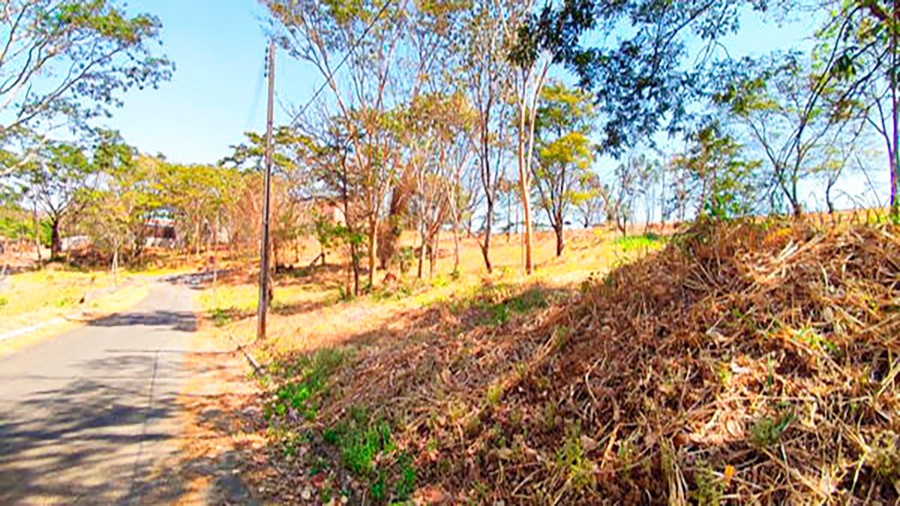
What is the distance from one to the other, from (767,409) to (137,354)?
11.0 meters

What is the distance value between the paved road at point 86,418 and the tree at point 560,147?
16118mm

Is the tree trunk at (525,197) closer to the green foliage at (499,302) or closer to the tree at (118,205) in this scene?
the green foliage at (499,302)

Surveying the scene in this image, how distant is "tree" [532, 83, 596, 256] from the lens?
1917 cm

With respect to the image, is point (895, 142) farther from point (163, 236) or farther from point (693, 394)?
point (163, 236)

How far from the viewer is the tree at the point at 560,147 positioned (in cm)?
1917

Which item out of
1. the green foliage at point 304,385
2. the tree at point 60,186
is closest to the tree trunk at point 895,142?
the green foliage at point 304,385

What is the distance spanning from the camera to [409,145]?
16688 millimetres

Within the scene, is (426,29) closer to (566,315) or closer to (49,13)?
(49,13)

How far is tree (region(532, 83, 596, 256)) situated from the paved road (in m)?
16.1

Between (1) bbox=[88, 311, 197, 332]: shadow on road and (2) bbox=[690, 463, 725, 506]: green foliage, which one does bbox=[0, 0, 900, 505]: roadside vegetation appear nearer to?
(2) bbox=[690, 463, 725, 506]: green foliage

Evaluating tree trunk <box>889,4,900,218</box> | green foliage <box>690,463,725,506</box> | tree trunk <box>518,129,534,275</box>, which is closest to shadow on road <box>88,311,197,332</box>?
tree trunk <box>518,129,534,275</box>

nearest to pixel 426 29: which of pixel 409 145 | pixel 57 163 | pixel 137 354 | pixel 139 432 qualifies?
pixel 409 145

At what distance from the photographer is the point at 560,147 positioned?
19391mm

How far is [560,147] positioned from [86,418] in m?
18.1
